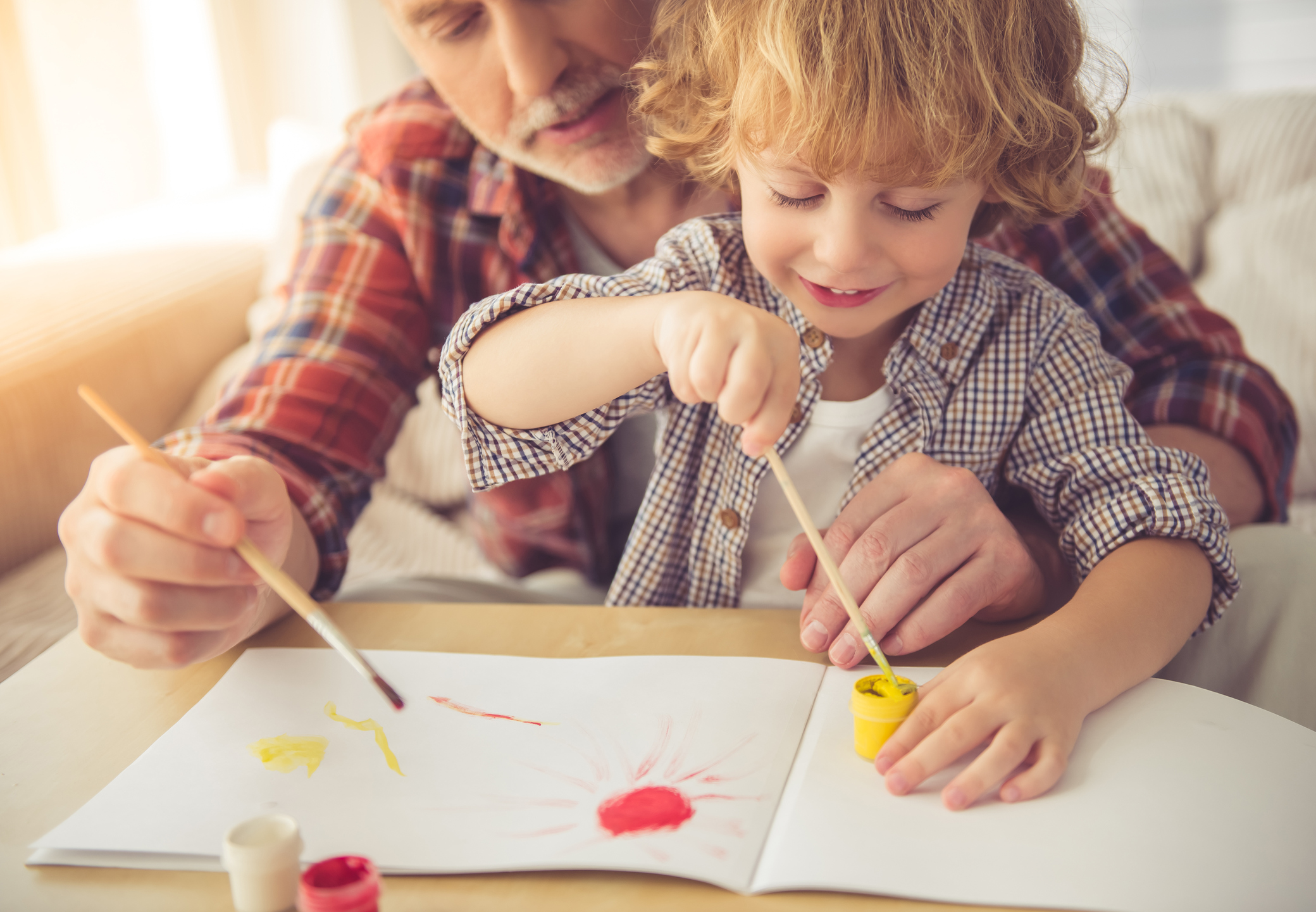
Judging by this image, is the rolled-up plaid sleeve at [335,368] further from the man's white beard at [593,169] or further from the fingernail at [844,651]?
the fingernail at [844,651]

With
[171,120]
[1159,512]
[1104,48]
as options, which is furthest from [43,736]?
[171,120]

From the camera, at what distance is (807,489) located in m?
0.84

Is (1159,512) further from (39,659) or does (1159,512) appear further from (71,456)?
(71,456)

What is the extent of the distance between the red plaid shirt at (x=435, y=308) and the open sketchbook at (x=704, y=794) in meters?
0.31

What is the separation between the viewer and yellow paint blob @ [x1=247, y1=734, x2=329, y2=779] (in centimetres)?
55

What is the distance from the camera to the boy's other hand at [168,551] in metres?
0.57

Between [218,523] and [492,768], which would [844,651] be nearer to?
[492,768]

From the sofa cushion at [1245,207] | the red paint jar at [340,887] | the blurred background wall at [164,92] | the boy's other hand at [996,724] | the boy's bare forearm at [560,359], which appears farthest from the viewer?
the blurred background wall at [164,92]

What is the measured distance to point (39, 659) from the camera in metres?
0.70

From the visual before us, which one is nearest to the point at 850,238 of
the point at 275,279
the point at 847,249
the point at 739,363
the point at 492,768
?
the point at 847,249

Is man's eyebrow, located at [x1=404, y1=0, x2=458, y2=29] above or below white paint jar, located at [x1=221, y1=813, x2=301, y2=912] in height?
above

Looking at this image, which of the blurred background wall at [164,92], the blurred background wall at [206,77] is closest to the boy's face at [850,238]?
the blurred background wall at [206,77]

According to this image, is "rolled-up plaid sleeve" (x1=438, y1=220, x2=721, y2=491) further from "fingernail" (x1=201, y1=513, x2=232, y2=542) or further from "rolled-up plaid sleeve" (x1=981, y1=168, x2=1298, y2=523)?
"rolled-up plaid sleeve" (x1=981, y1=168, x2=1298, y2=523)

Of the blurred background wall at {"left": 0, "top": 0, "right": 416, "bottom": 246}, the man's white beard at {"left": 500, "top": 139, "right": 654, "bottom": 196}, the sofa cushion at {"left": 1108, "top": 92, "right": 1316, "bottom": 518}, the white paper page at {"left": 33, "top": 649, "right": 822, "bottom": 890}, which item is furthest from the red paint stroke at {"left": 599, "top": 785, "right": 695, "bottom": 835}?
the blurred background wall at {"left": 0, "top": 0, "right": 416, "bottom": 246}
